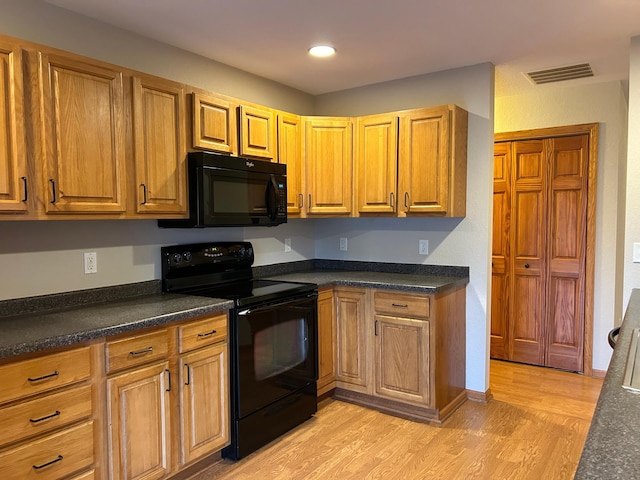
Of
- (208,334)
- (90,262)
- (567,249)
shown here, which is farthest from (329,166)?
(567,249)

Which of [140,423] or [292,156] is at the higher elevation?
[292,156]

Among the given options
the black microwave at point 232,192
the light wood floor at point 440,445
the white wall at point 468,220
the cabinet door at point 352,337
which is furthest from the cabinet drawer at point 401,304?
the black microwave at point 232,192

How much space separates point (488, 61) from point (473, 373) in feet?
7.21

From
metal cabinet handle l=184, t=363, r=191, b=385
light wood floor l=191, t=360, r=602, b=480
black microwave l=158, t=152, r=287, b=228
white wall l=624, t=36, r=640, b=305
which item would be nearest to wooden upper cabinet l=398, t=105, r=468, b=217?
black microwave l=158, t=152, r=287, b=228

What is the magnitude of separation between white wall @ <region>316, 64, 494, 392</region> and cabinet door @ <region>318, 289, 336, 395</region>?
30.0 inches

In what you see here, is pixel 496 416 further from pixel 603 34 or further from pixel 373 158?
pixel 603 34

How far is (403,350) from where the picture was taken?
3.08m

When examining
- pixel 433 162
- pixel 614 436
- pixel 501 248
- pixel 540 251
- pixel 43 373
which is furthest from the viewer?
pixel 501 248

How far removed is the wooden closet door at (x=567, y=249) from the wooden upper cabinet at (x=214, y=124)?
269cm

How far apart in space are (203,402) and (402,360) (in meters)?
1.34

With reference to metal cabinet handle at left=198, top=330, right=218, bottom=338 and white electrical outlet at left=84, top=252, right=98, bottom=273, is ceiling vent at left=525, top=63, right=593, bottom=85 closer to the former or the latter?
metal cabinet handle at left=198, top=330, right=218, bottom=338

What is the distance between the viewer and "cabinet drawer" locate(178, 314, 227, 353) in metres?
2.28

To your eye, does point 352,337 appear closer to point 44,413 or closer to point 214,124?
point 214,124

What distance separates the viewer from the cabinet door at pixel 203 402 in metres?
2.29
